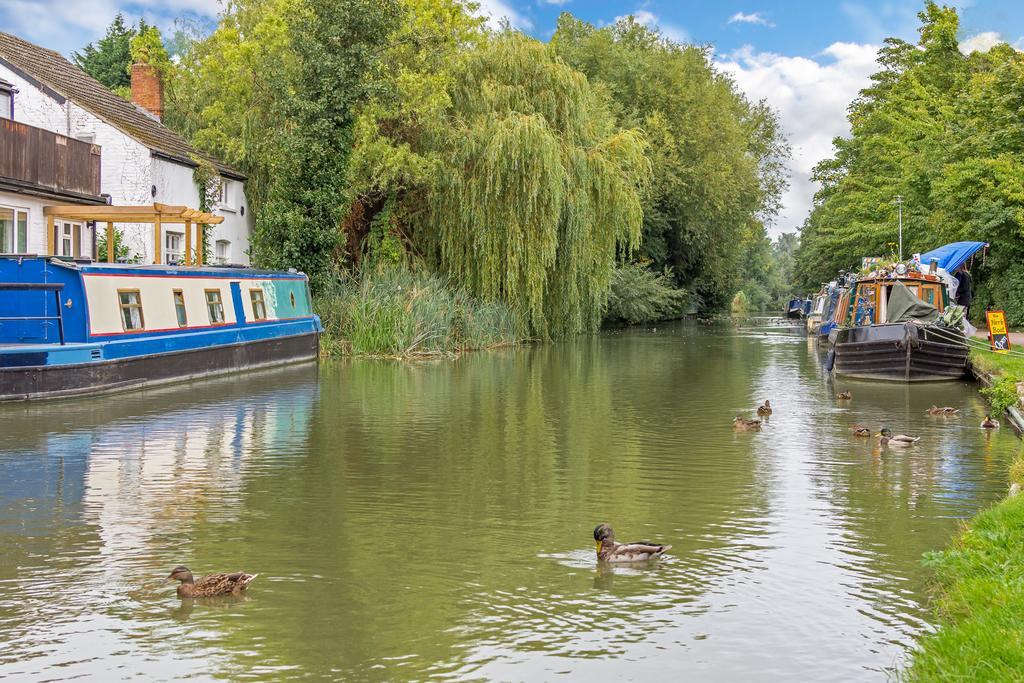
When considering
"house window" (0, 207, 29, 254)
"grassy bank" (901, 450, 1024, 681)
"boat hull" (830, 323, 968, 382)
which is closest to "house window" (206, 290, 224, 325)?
"house window" (0, 207, 29, 254)

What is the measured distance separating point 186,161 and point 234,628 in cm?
2743

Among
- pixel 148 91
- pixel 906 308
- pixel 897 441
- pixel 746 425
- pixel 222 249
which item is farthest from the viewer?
pixel 148 91

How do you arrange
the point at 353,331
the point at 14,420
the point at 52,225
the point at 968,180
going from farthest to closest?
the point at 968,180 < the point at 353,331 < the point at 52,225 < the point at 14,420

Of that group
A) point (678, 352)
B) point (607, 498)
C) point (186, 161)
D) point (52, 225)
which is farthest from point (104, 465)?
point (678, 352)

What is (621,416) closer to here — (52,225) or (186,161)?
(52,225)

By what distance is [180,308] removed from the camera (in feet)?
75.5

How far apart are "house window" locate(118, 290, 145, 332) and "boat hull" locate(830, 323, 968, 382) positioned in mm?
14345

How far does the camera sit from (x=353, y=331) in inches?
1182

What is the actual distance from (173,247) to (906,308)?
19449 mm

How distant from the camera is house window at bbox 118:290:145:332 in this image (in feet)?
68.4

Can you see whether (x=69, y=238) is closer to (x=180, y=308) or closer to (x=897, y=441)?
(x=180, y=308)

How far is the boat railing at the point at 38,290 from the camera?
61.8ft

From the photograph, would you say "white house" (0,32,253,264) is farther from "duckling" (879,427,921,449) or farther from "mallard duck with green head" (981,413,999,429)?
"mallard duck with green head" (981,413,999,429)

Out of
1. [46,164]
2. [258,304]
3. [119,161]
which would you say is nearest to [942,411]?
[258,304]
